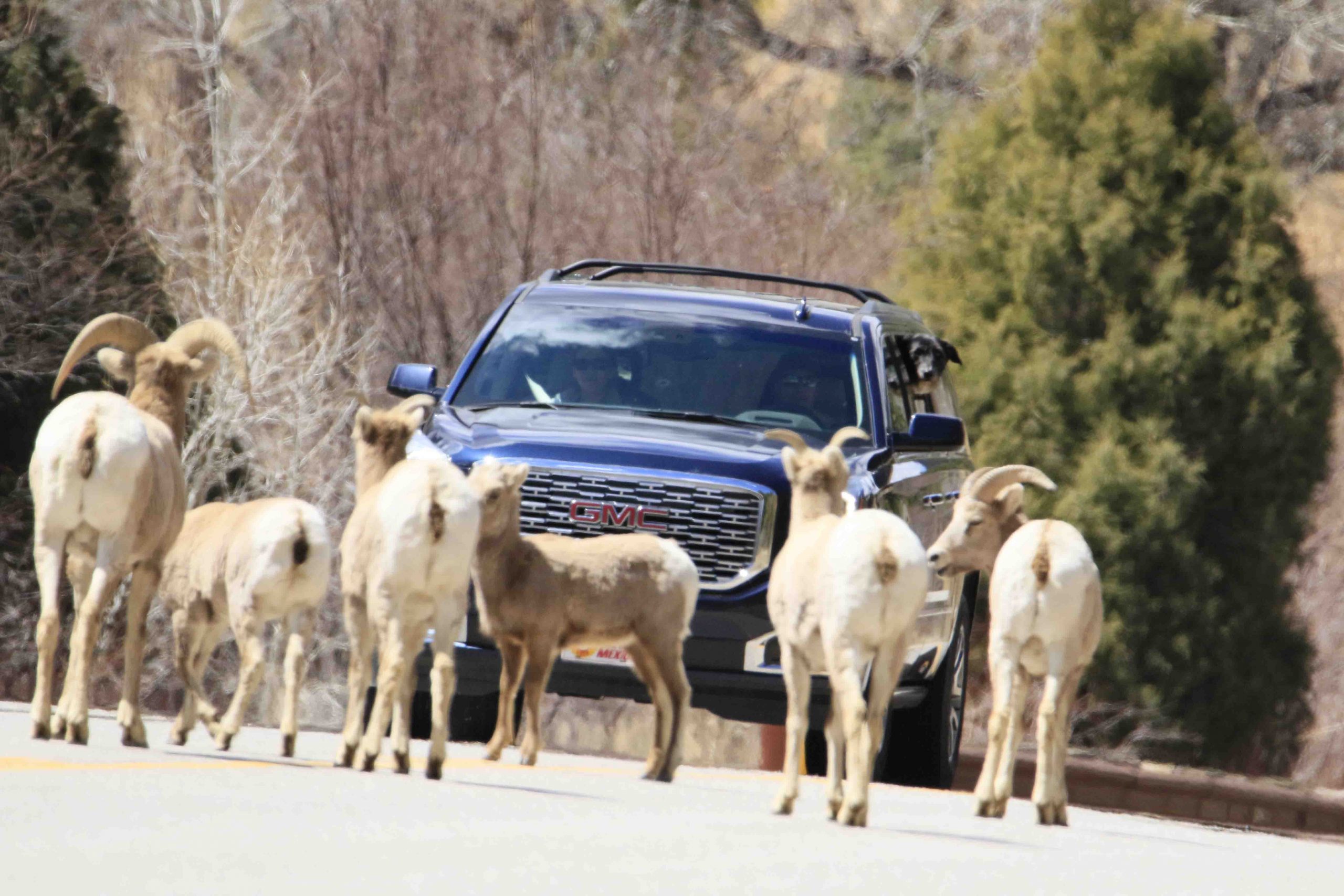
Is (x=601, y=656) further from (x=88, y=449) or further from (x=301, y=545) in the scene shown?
(x=88, y=449)

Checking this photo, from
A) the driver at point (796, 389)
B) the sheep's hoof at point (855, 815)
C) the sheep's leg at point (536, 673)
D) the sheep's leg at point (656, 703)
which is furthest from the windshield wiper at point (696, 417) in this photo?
the sheep's hoof at point (855, 815)

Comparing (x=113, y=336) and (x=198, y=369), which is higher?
(x=113, y=336)

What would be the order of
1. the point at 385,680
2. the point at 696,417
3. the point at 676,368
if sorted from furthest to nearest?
the point at 676,368 < the point at 696,417 < the point at 385,680

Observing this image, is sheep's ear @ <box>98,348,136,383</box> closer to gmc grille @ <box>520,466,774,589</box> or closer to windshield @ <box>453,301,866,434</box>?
gmc grille @ <box>520,466,774,589</box>

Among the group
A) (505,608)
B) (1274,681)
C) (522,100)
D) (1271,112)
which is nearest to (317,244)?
(522,100)

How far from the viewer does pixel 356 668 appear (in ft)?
33.1

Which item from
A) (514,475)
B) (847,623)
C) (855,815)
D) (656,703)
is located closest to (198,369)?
(514,475)

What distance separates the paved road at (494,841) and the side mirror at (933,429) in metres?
2.39

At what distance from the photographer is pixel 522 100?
2956cm

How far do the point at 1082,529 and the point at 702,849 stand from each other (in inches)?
633

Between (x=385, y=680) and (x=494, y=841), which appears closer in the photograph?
(x=494, y=841)

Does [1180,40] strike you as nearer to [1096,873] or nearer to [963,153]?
[963,153]

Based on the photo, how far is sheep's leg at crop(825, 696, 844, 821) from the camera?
30.9 ft

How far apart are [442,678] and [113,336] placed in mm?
2759
